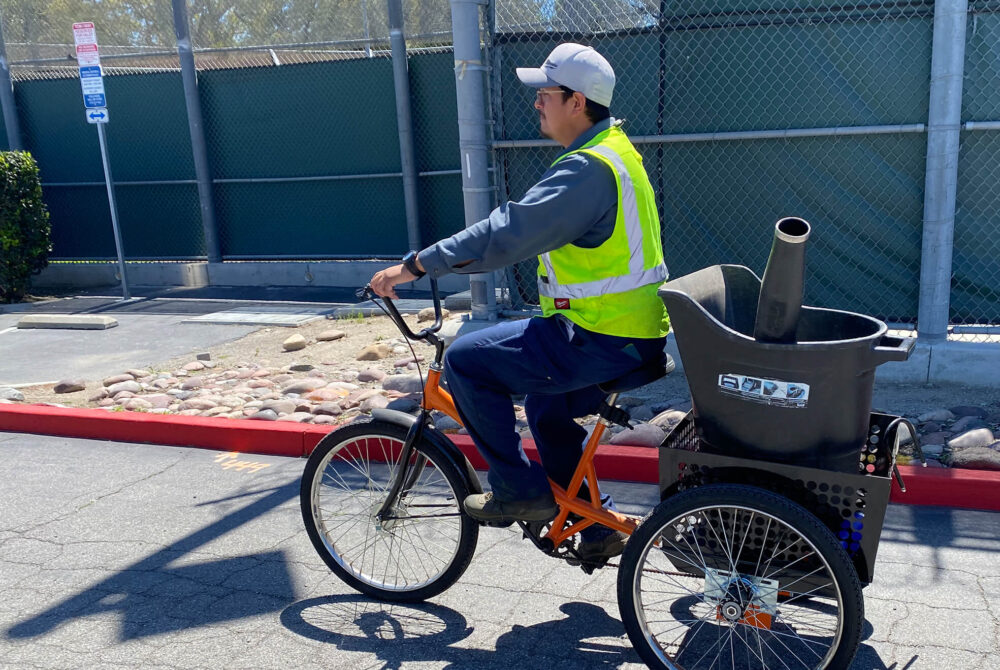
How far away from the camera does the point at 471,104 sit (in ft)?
22.2

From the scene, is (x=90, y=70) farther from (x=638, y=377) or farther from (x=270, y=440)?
(x=638, y=377)

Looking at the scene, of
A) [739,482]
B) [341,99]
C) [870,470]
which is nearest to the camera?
[739,482]

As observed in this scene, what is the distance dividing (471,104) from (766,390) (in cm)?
452

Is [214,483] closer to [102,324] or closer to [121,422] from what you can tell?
[121,422]

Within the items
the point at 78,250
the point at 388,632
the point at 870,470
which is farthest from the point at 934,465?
the point at 78,250

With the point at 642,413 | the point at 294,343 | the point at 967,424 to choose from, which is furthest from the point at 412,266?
the point at 294,343

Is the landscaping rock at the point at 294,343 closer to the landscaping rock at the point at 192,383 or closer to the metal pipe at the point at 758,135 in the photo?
the landscaping rock at the point at 192,383

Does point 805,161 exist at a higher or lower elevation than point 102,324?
higher

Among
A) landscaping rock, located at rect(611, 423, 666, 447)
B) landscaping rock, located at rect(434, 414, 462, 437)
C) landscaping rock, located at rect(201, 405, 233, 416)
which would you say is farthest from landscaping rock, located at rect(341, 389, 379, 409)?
landscaping rock, located at rect(611, 423, 666, 447)

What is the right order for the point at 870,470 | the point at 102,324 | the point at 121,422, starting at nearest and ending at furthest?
the point at 870,470, the point at 121,422, the point at 102,324

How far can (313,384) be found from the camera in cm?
682

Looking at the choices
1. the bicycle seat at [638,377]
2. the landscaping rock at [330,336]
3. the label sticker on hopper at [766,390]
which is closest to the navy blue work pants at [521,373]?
the bicycle seat at [638,377]

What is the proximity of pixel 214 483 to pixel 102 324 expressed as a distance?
499 cm

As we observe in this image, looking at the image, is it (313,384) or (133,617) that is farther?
(313,384)
